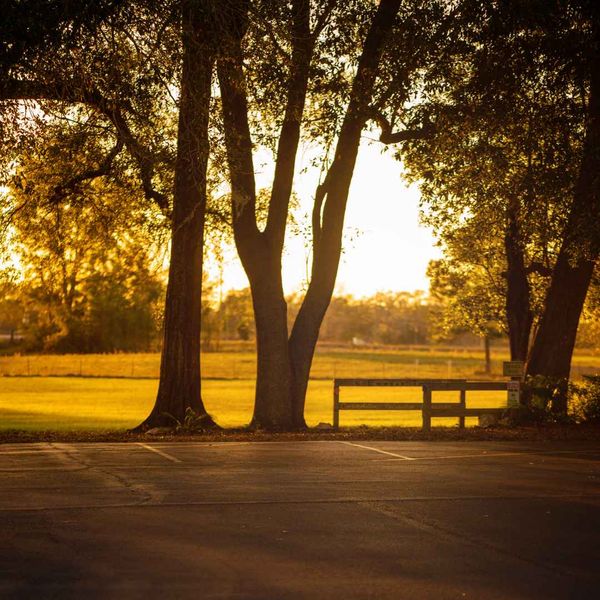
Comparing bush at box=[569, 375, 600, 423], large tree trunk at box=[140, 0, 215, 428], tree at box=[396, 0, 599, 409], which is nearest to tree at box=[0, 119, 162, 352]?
large tree trunk at box=[140, 0, 215, 428]

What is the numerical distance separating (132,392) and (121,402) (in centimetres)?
770

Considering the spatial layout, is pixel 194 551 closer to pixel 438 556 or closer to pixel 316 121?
pixel 438 556

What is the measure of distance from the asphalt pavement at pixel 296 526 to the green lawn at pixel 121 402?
13.5m

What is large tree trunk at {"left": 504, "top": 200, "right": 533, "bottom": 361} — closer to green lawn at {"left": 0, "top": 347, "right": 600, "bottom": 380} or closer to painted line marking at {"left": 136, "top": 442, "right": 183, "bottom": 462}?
painted line marking at {"left": 136, "top": 442, "right": 183, "bottom": 462}

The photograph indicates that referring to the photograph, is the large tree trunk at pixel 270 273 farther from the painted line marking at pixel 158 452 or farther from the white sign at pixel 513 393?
the white sign at pixel 513 393

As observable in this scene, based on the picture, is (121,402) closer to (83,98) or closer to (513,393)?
(513,393)

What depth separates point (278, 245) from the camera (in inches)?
912

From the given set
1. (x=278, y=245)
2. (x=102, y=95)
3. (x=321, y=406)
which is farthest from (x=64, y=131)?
(x=321, y=406)

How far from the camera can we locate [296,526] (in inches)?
401

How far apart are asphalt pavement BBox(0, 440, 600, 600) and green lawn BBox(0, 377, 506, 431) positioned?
13.5 m

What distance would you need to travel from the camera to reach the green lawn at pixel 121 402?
116 feet

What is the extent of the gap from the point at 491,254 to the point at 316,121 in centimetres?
1082

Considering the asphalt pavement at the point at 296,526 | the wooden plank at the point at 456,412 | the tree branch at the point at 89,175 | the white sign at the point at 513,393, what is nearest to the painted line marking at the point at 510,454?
the asphalt pavement at the point at 296,526

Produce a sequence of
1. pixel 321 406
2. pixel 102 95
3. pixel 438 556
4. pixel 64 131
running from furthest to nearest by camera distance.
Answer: pixel 321 406 < pixel 64 131 < pixel 102 95 < pixel 438 556
